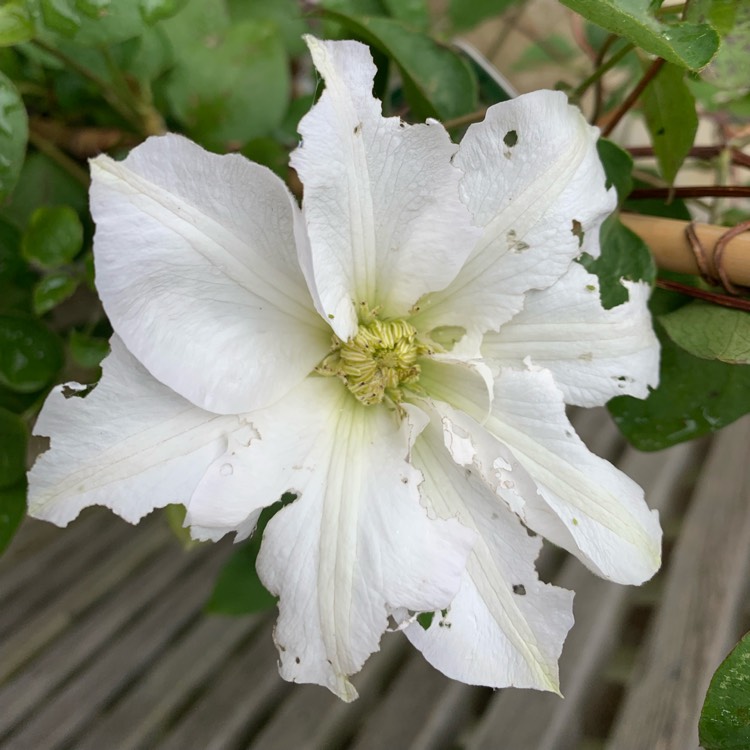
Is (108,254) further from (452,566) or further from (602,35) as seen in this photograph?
(602,35)

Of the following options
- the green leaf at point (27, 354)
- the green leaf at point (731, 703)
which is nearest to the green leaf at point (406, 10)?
the green leaf at point (27, 354)

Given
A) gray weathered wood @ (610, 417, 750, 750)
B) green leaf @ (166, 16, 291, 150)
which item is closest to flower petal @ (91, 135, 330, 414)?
green leaf @ (166, 16, 291, 150)

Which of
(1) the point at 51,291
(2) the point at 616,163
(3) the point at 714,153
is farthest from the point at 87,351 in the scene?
(3) the point at 714,153

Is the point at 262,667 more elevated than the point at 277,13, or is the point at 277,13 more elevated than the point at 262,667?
the point at 277,13

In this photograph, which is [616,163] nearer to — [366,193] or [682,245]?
[682,245]

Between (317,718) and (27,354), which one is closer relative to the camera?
(27,354)

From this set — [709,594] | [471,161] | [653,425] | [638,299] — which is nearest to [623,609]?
[709,594]
